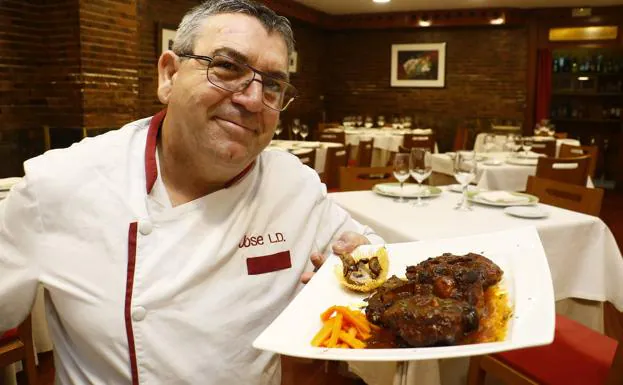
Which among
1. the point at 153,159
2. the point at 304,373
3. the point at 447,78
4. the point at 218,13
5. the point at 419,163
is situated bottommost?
the point at 304,373

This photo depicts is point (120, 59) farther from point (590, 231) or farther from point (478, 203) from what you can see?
point (590, 231)

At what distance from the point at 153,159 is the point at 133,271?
25 cm

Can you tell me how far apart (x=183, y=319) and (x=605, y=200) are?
28.4 feet

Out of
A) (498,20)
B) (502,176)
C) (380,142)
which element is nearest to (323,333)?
(502,176)

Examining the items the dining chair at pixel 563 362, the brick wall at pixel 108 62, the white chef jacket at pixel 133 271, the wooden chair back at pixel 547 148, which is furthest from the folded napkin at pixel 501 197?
the brick wall at pixel 108 62

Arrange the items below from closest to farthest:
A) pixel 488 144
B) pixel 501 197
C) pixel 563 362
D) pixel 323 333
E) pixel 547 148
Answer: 1. pixel 323 333
2. pixel 563 362
3. pixel 501 197
4. pixel 488 144
5. pixel 547 148

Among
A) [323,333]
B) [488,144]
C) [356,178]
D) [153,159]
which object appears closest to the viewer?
[323,333]

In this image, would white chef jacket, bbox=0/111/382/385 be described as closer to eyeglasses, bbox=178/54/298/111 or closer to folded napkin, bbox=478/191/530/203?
A: eyeglasses, bbox=178/54/298/111

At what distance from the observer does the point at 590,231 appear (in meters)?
2.23

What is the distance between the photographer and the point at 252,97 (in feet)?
3.66

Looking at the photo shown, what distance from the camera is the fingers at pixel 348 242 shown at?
1.25 meters

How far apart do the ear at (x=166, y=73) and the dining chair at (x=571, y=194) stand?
226cm

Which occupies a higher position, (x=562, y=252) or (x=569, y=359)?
(x=562, y=252)

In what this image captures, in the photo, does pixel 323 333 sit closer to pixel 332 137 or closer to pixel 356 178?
pixel 356 178
